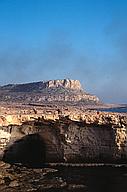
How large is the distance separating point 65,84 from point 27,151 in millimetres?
53020

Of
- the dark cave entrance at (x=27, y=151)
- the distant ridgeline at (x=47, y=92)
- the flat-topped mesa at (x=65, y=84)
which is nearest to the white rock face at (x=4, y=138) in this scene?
the dark cave entrance at (x=27, y=151)

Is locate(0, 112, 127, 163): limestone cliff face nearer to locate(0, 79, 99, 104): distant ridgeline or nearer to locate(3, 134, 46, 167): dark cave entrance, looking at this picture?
locate(3, 134, 46, 167): dark cave entrance

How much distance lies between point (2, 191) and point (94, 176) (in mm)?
7573

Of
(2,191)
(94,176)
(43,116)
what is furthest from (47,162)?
(2,191)

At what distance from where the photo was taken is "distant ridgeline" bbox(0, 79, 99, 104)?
2564 inches

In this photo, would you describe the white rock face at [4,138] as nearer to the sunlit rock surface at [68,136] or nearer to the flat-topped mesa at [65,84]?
the sunlit rock surface at [68,136]

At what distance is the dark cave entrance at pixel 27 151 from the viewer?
30562 mm

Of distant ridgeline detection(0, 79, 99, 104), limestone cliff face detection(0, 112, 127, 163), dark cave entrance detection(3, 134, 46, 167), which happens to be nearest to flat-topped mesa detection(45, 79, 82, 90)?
distant ridgeline detection(0, 79, 99, 104)

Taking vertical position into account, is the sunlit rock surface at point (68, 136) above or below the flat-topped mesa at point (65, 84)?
below

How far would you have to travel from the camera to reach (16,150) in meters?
30.9

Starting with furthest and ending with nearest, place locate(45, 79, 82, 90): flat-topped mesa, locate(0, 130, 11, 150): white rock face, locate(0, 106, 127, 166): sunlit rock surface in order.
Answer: locate(45, 79, 82, 90): flat-topped mesa < locate(0, 130, 11, 150): white rock face < locate(0, 106, 127, 166): sunlit rock surface

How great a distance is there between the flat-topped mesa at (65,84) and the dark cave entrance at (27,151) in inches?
1837

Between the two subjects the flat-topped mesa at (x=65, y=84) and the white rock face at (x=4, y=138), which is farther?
the flat-topped mesa at (x=65, y=84)

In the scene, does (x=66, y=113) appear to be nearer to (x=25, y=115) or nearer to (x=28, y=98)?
(x=25, y=115)
